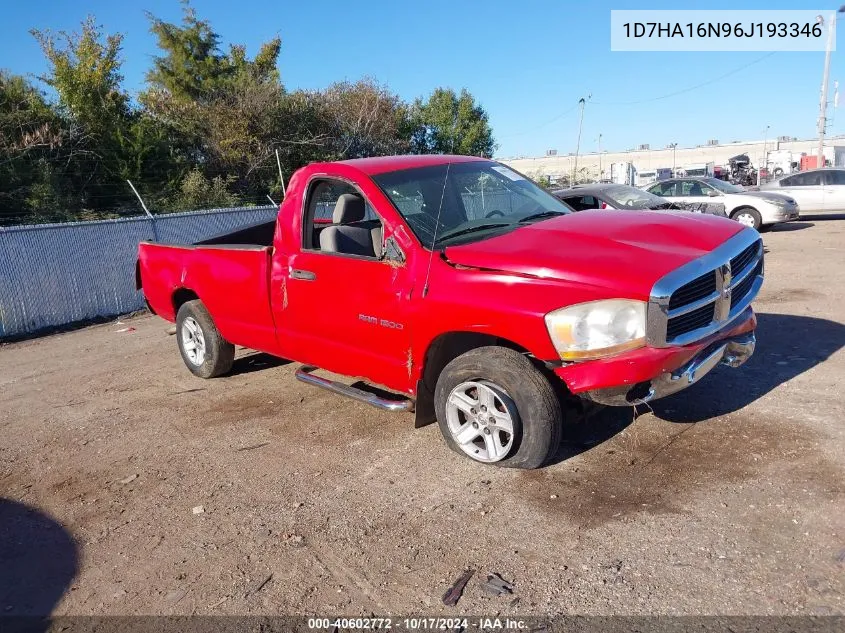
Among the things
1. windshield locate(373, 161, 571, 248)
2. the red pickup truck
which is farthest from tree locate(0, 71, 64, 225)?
windshield locate(373, 161, 571, 248)

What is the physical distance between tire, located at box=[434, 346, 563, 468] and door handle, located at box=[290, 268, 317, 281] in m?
1.34

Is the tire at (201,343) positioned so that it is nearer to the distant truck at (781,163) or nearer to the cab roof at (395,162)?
the cab roof at (395,162)

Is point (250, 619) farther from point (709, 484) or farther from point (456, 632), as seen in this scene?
point (709, 484)

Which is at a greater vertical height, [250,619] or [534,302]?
[534,302]

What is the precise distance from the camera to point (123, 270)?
38.5ft

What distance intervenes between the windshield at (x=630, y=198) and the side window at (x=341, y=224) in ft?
26.8

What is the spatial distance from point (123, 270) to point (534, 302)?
9.96m

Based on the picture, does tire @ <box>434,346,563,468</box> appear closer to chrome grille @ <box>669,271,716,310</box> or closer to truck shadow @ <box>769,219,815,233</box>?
chrome grille @ <box>669,271,716,310</box>

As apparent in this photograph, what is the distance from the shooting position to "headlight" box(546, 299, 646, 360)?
11.5 ft

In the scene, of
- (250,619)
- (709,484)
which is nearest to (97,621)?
(250,619)

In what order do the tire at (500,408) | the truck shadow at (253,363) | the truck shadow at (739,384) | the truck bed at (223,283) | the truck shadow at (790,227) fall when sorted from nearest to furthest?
the tire at (500,408), the truck shadow at (739,384), the truck bed at (223,283), the truck shadow at (253,363), the truck shadow at (790,227)

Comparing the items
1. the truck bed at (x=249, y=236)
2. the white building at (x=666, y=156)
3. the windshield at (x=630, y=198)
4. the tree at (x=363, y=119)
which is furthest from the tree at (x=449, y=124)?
the white building at (x=666, y=156)

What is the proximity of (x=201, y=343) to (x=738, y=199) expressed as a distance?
14911 millimetres

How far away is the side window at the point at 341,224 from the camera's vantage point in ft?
16.2
